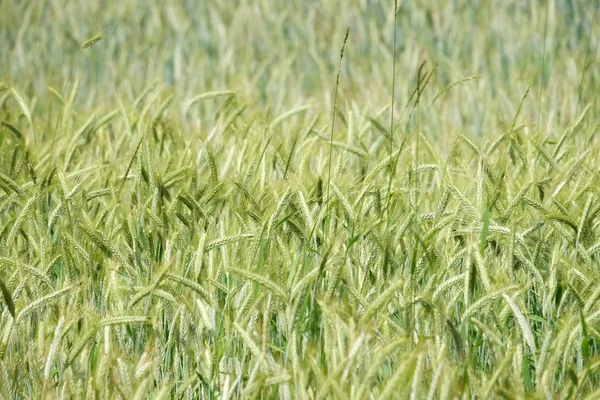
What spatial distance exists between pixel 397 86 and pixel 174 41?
1133 mm

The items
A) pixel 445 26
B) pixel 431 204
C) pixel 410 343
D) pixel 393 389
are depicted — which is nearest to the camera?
pixel 393 389

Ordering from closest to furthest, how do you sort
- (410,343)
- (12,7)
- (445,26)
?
(410,343) < (445,26) < (12,7)

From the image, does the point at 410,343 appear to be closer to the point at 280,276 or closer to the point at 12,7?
the point at 280,276

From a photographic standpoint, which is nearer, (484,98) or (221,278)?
(221,278)

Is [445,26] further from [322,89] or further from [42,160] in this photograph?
[42,160]

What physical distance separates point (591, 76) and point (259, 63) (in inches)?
52.7

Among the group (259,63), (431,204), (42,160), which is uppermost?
(42,160)

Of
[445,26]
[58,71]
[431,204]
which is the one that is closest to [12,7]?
[58,71]

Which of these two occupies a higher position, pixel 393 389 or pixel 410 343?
pixel 393 389

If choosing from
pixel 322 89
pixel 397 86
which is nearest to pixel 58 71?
pixel 322 89

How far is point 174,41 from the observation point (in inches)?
161

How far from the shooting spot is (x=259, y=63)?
154 inches

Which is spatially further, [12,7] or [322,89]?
[12,7]

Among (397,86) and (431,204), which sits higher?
(431,204)
